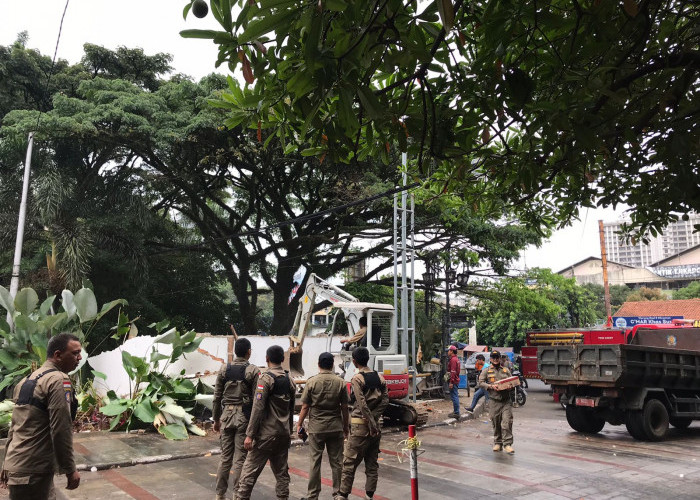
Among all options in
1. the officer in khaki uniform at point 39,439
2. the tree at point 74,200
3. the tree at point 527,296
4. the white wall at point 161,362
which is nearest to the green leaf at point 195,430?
the white wall at point 161,362

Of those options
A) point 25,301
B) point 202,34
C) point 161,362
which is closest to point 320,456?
point 202,34

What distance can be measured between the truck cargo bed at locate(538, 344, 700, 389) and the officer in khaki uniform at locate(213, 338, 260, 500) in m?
7.26

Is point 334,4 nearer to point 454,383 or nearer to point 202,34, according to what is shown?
point 202,34

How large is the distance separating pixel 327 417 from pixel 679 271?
7964 cm

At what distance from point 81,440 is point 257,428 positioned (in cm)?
560

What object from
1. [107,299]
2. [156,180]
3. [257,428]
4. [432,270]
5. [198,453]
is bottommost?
[198,453]

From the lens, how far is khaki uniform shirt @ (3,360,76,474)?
13.1ft

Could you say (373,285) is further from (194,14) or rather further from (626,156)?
(194,14)

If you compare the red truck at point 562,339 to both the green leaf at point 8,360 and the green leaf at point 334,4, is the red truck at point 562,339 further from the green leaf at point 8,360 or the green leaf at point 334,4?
the green leaf at point 334,4

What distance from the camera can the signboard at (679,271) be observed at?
70312 mm

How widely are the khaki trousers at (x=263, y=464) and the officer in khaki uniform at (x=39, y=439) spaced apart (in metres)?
1.84

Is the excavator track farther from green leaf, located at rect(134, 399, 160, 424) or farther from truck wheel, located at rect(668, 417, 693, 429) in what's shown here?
truck wheel, located at rect(668, 417, 693, 429)

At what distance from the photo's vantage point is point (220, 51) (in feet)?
10.0

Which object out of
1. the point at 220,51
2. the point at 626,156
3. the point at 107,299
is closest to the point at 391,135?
the point at 220,51
